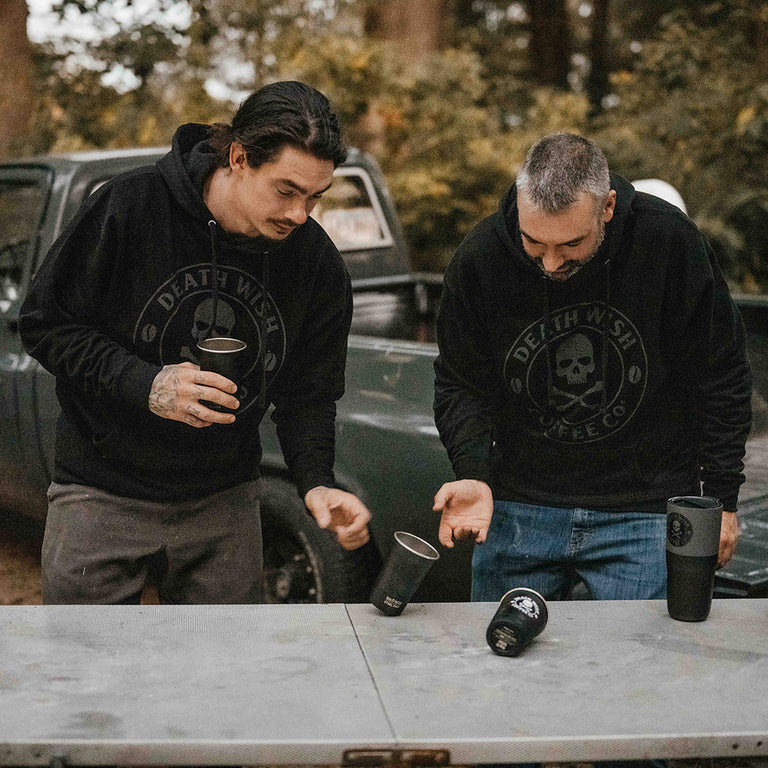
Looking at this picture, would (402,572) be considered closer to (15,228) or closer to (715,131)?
(15,228)

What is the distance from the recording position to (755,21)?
959 centimetres

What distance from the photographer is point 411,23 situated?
1077cm

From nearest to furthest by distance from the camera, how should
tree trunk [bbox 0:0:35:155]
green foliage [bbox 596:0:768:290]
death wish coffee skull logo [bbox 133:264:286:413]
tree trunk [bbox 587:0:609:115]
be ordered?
death wish coffee skull logo [bbox 133:264:286:413] → green foliage [bbox 596:0:768:290] → tree trunk [bbox 0:0:35:155] → tree trunk [bbox 587:0:609:115]

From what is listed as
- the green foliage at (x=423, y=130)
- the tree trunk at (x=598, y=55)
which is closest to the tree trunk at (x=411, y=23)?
the green foliage at (x=423, y=130)

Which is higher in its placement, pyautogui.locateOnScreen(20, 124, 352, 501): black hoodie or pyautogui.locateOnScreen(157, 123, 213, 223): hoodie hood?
pyautogui.locateOnScreen(157, 123, 213, 223): hoodie hood

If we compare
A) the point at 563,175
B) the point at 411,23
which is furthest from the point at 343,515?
the point at 411,23

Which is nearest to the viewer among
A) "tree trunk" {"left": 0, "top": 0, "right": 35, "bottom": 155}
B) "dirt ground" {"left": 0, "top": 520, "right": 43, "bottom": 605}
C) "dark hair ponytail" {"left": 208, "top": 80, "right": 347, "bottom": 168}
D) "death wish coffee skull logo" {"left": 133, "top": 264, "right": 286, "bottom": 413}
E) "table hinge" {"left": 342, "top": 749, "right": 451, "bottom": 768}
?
"table hinge" {"left": 342, "top": 749, "right": 451, "bottom": 768}

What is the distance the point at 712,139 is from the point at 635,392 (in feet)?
23.0

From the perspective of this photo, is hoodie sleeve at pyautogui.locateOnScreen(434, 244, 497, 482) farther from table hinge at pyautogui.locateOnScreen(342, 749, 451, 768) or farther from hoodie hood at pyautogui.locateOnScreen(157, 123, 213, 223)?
table hinge at pyautogui.locateOnScreen(342, 749, 451, 768)

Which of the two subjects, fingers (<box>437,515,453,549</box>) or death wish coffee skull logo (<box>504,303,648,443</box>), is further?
death wish coffee skull logo (<box>504,303,648,443</box>)

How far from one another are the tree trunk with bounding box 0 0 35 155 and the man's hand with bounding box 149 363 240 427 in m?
7.21

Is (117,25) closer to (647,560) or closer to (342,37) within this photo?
(342,37)

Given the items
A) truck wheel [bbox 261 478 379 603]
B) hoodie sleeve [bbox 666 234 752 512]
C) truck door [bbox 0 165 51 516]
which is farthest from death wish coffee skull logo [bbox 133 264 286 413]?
truck door [bbox 0 165 51 516]

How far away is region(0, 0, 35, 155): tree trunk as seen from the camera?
8578 millimetres
